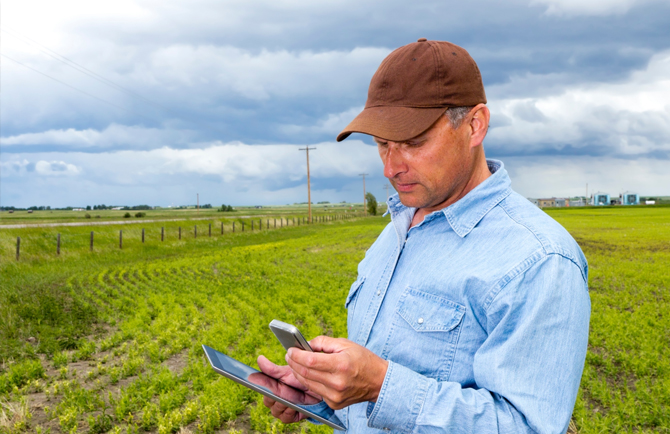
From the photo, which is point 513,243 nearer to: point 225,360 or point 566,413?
point 566,413

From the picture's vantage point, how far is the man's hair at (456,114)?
5.18 feet

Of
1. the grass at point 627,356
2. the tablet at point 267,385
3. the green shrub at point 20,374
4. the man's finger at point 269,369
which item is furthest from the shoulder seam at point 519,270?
the green shrub at point 20,374

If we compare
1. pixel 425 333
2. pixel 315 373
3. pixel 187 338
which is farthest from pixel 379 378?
pixel 187 338

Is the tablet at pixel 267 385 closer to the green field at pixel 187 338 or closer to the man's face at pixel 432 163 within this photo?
the man's face at pixel 432 163

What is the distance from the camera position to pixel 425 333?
5.07 feet

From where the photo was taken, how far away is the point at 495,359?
4.19ft

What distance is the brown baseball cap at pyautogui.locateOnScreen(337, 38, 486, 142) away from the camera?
5.07 feet

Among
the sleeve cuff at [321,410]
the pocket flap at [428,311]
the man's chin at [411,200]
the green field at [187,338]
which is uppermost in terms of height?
the man's chin at [411,200]

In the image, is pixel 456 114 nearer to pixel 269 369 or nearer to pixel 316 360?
pixel 316 360

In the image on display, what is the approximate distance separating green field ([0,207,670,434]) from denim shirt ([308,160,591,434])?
3888 millimetres

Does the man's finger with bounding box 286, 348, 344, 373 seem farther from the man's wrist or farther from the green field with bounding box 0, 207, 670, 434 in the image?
the green field with bounding box 0, 207, 670, 434

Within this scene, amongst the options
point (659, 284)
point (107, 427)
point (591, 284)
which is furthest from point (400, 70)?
point (659, 284)

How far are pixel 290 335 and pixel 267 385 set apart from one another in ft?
1.59

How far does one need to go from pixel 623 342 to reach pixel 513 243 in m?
8.17
